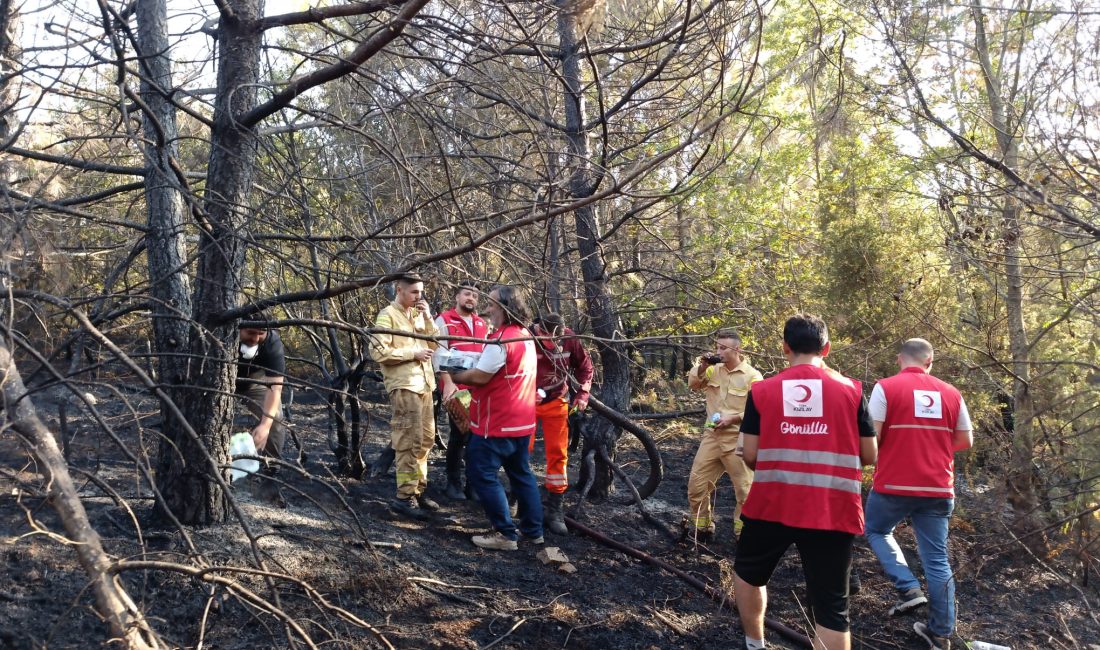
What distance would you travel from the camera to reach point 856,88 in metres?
6.79

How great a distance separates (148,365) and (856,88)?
552cm

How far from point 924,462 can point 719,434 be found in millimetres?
1808

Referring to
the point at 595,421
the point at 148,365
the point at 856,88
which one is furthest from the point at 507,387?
the point at 856,88

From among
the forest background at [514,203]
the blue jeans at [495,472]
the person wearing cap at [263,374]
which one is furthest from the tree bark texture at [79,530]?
the blue jeans at [495,472]

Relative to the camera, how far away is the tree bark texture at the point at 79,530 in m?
2.37

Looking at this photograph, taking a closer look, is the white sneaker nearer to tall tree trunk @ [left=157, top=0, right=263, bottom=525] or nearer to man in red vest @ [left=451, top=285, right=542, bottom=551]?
man in red vest @ [left=451, top=285, right=542, bottom=551]

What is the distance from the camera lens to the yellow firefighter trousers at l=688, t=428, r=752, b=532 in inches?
267

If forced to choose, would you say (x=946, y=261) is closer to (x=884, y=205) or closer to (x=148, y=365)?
(x=884, y=205)

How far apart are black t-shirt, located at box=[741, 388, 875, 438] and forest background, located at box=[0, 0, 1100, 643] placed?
1.00ft

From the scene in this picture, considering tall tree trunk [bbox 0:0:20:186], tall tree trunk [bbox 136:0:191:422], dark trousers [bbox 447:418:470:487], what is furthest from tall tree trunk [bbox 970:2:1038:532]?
tall tree trunk [bbox 0:0:20:186]

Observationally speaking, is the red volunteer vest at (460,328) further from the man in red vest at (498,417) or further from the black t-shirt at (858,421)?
the black t-shirt at (858,421)

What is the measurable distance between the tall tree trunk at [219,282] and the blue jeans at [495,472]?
1.87m

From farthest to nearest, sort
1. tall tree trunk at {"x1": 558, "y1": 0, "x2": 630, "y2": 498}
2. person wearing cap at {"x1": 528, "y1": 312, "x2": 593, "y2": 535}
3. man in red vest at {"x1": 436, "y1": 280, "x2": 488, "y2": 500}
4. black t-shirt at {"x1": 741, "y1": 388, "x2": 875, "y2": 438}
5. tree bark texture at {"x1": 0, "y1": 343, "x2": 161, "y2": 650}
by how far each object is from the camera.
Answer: tall tree trunk at {"x1": 558, "y1": 0, "x2": 630, "y2": 498} → person wearing cap at {"x1": 528, "y1": 312, "x2": 593, "y2": 535} → man in red vest at {"x1": 436, "y1": 280, "x2": 488, "y2": 500} → black t-shirt at {"x1": 741, "y1": 388, "x2": 875, "y2": 438} → tree bark texture at {"x1": 0, "y1": 343, "x2": 161, "y2": 650}

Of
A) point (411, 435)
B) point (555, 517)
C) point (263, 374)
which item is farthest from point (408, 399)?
point (555, 517)
